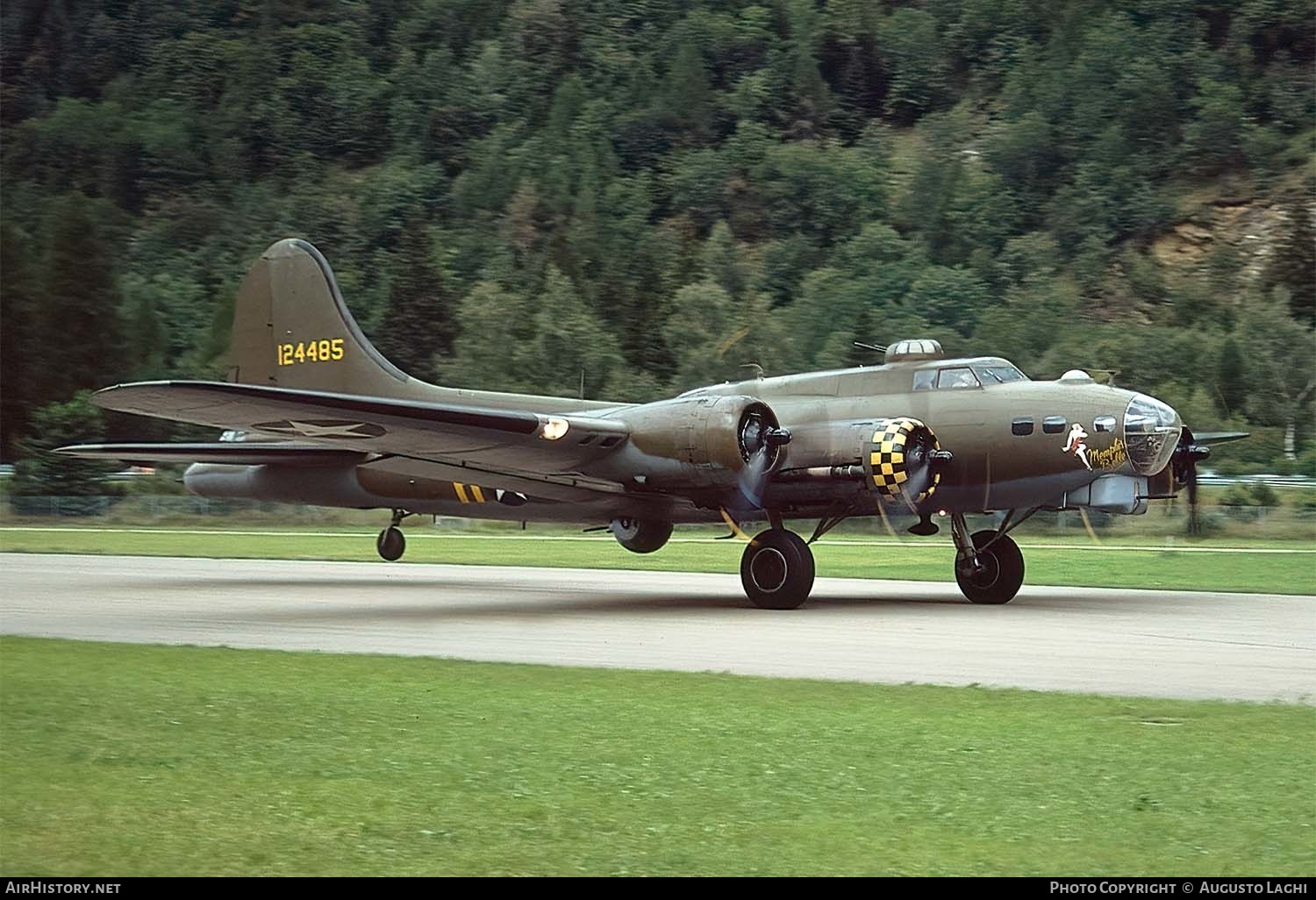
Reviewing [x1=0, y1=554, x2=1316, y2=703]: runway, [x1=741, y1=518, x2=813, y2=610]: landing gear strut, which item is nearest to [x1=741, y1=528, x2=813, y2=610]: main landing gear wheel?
[x1=741, y1=518, x2=813, y2=610]: landing gear strut

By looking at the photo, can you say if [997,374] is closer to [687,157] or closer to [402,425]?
[402,425]

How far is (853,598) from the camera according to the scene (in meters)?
22.8

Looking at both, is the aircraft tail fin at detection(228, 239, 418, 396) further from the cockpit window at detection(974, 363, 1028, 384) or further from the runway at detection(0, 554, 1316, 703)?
the cockpit window at detection(974, 363, 1028, 384)

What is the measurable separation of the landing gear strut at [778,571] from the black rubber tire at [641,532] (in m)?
2.13

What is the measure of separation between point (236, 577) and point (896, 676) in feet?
59.7

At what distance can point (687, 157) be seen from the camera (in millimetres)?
105750

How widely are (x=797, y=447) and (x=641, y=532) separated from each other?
343cm

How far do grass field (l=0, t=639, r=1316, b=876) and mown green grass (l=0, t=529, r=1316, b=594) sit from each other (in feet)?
49.3

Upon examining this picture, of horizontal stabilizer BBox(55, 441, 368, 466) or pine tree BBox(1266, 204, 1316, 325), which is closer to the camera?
horizontal stabilizer BBox(55, 441, 368, 466)

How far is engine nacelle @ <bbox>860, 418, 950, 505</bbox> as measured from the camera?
64.7 ft

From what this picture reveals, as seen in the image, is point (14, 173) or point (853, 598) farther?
point (14, 173)

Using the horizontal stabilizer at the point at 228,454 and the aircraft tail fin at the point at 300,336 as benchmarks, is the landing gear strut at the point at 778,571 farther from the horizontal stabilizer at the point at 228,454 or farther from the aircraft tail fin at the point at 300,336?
the aircraft tail fin at the point at 300,336
